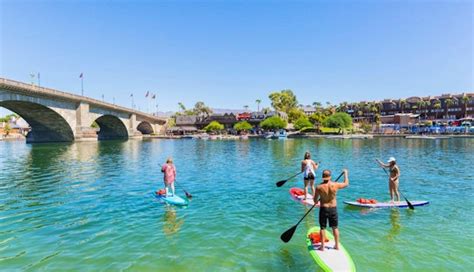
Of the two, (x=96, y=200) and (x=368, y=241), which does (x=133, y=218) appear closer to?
(x=96, y=200)

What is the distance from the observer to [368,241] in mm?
9539

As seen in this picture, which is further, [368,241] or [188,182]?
[188,182]

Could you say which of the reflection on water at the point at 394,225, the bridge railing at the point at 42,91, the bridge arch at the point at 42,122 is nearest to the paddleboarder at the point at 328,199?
the reflection on water at the point at 394,225

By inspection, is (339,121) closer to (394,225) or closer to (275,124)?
(275,124)

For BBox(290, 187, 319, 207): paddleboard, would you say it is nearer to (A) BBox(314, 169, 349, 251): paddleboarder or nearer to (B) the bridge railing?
(A) BBox(314, 169, 349, 251): paddleboarder

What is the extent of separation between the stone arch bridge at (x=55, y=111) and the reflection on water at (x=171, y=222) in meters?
52.3

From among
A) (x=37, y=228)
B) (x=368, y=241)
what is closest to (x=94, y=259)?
(x=37, y=228)

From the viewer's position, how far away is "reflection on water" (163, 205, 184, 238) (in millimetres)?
10773

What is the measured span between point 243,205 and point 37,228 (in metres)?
8.92

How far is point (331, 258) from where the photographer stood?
7762 millimetres

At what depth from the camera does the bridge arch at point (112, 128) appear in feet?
332

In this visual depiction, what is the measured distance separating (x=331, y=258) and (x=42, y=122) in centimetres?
8551

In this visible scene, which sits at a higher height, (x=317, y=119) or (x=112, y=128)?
(x=317, y=119)

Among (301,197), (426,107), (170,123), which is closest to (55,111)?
(301,197)
